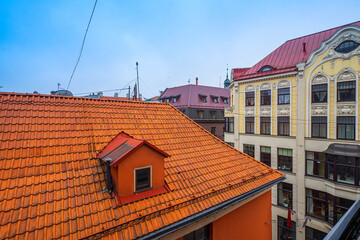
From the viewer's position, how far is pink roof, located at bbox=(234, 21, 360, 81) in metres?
14.7

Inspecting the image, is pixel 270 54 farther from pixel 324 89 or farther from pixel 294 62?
pixel 324 89

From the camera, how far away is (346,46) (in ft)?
40.0

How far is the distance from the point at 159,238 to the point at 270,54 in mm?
19070

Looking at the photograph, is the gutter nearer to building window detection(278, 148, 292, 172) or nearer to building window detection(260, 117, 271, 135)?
building window detection(278, 148, 292, 172)

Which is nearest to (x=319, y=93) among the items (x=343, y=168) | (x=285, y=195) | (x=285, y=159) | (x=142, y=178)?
(x=343, y=168)

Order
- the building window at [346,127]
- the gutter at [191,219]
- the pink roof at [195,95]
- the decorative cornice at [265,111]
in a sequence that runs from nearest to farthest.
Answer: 1. the gutter at [191,219]
2. the building window at [346,127]
3. the decorative cornice at [265,111]
4. the pink roof at [195,95]

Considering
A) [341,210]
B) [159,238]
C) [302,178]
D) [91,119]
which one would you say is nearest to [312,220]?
[341,210]

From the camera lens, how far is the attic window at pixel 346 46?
1187 cm

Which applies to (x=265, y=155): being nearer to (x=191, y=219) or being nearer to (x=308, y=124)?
(x=308, y=124)

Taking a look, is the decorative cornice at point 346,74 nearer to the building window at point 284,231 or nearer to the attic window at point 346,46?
the attic window at point 346,46

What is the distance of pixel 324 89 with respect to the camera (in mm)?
12977

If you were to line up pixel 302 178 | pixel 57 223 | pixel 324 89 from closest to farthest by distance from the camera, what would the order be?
1. pixel 57 223
2. pixel 324 89
3. pixel 302 178

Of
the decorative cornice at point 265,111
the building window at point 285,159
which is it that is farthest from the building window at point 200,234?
the decorative cornice at point 265,111

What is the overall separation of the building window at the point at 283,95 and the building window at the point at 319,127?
233cm
